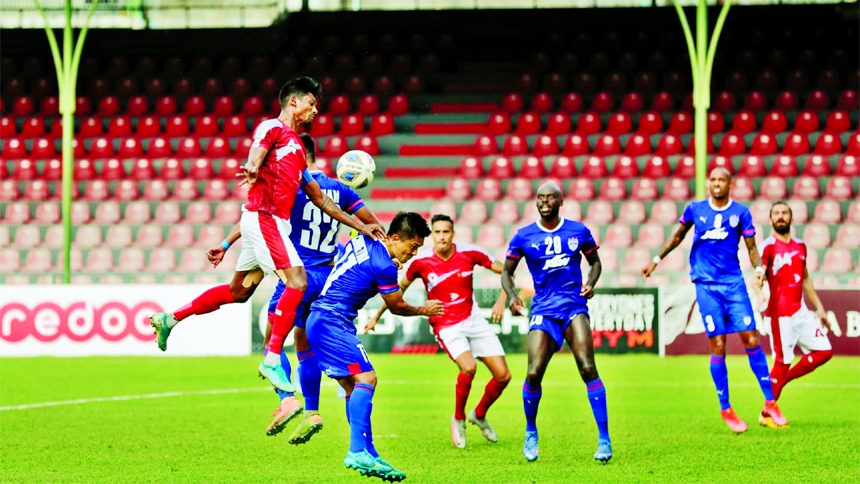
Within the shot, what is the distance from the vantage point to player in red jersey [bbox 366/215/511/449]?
1052 cm

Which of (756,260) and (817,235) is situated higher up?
(817,235)

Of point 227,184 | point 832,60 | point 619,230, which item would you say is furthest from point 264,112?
point 832,60

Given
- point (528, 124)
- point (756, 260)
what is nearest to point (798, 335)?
point (756, 260)

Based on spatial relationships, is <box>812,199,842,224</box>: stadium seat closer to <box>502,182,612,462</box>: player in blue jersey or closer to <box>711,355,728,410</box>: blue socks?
<box>711,355,728,410</box>: blue socks

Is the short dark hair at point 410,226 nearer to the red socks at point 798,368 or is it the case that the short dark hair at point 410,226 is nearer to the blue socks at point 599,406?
the blue socks at point 599,406

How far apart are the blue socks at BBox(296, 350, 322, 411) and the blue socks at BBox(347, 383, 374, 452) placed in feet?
2.48

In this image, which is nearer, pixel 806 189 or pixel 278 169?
pixel 278 169

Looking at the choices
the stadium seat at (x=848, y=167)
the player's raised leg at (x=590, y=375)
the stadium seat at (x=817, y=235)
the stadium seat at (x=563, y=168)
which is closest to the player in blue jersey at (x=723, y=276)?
the player's raised leg at (x=590, y=375)

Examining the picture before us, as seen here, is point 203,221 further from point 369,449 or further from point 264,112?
point 369,449

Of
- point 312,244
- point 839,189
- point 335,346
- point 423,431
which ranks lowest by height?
point 423,431

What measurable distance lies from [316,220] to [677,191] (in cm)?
1613

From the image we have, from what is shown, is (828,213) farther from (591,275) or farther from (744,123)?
(591,275)

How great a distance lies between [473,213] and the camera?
2381 cm

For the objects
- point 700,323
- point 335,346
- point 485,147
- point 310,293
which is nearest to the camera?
point 335,346
